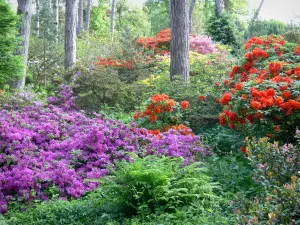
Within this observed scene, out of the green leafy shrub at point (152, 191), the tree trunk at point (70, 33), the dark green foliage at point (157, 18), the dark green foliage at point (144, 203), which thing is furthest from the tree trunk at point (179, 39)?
the dark green foliage at point (157, 18)

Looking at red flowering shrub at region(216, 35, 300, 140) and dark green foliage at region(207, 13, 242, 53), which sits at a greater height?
dark green foliage at region(207, 13, 242, 53)

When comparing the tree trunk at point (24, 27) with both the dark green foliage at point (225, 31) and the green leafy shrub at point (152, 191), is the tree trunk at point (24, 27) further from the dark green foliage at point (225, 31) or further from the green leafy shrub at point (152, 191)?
the dark green foliage at point (225, 31)

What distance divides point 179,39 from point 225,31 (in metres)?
9.03

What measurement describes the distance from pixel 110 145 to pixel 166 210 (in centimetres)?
216

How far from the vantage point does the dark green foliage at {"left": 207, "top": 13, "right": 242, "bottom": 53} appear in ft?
60.2

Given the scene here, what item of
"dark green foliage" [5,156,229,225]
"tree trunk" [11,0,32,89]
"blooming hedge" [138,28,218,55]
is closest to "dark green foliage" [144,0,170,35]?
"blooming hedge" [138,28,218,55]

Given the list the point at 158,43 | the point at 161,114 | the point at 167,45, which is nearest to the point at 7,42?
the point at 161,114

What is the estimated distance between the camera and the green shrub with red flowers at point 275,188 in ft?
7.95

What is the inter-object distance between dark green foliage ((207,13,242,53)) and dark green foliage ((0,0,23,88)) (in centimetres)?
1174

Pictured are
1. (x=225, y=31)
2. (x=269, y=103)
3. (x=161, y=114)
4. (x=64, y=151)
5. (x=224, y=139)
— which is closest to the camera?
(x=269, y=103)

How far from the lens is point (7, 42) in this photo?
820 centimetres

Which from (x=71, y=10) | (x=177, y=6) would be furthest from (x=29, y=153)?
(x=71, y=10)

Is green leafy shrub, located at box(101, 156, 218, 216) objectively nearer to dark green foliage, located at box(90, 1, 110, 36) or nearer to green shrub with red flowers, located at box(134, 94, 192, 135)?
green shrub with red flowers, located at box(134, 94, 192, 135)

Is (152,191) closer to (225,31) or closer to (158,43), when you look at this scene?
(158,43)
